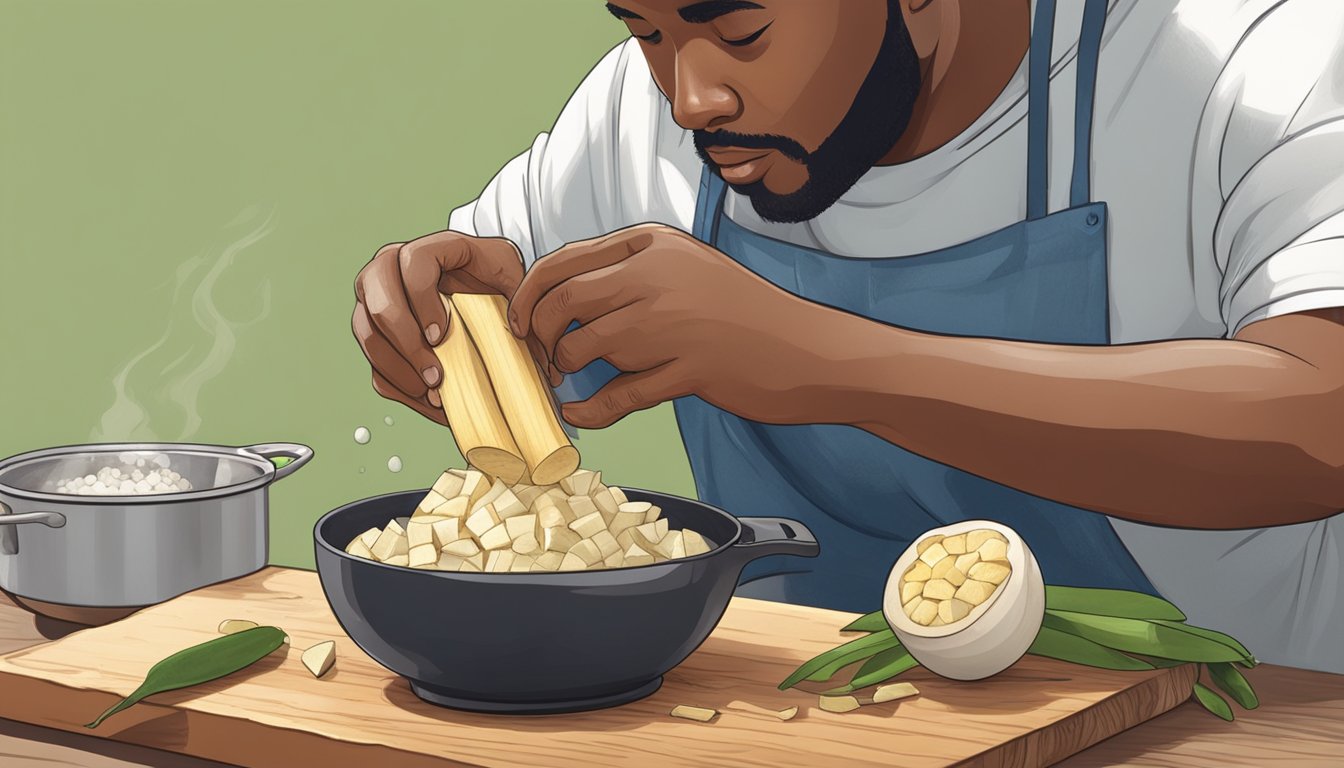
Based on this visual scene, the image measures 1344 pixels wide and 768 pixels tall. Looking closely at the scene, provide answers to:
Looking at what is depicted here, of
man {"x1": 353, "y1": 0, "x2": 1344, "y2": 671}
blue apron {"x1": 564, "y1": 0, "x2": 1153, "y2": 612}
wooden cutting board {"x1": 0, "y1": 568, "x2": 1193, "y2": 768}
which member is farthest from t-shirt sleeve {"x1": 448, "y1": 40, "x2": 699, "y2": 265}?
wooden cutting board {"x1": 0, "y1": 568, "x2": 1193, "y2": 768}

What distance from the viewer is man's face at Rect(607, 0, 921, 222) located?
4.95 feet

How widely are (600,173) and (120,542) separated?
99cm

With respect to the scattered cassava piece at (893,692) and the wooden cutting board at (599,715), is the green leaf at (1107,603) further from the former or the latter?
the scattered cassava piece at (893,692)

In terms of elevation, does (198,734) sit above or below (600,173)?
below

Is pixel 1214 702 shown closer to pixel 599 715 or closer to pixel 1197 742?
pixel 1197 742

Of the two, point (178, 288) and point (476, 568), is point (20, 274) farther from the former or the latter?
point (476, 568)

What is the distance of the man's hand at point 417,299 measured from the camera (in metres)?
1.43

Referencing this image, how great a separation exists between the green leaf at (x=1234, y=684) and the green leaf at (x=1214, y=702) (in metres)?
0.01

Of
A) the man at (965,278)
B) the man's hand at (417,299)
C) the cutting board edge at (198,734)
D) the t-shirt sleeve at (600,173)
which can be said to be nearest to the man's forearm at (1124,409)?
the man at (965,278)

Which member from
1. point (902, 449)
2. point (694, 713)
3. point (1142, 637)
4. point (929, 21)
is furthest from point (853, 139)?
point (694, 713)

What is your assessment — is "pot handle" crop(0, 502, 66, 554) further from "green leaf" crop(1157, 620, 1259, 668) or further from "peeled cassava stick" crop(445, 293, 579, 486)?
"green leaf" crop(1157, 620, 1259, 668)

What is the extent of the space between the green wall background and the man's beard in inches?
44.1

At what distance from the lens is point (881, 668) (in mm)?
1295

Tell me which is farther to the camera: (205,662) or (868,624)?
(868,624)
